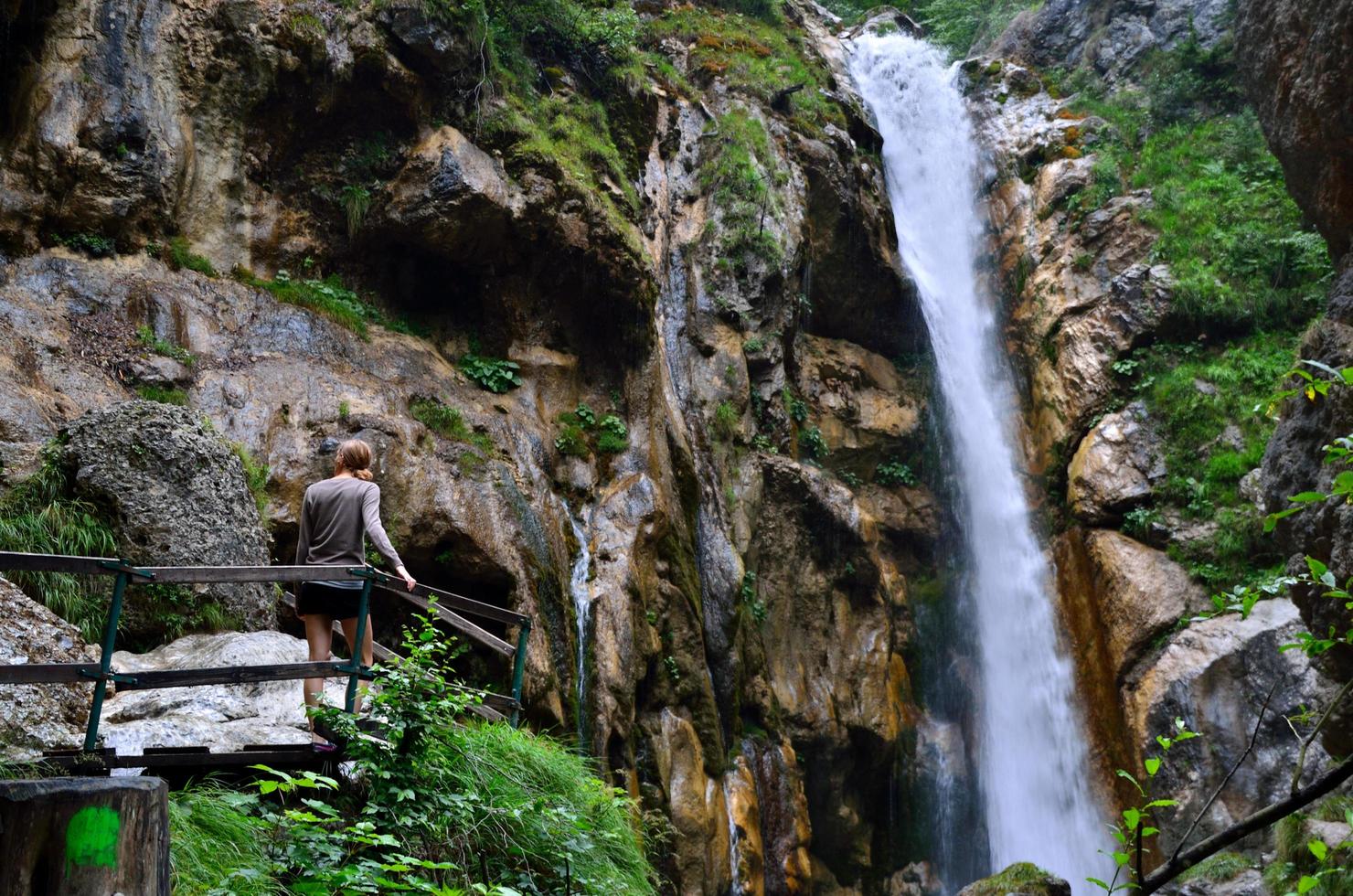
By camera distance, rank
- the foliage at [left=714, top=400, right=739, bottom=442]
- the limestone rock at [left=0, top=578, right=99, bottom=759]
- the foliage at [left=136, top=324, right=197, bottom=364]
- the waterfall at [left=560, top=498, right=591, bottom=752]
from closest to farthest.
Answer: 1. the limestone rock at [left=0, top=578, right=99, bottom=759]
2. the foliage at [left=136, top=324, right=197, bottom=364]
3. the waterfall at [left=560, top=498, right=591, bottom=752]
4. the foliage at [left=714, top=400, right=739, bottom=442]

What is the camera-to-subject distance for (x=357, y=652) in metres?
5.30

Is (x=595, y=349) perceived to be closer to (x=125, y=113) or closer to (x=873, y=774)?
(x=125, y=113)

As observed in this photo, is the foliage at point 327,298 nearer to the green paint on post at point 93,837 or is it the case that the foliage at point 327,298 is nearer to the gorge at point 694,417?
the gorge at point 694,417

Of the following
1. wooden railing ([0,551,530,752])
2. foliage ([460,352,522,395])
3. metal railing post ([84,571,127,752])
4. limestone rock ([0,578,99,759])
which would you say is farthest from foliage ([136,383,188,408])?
metal railing post ([84,571,127,752])

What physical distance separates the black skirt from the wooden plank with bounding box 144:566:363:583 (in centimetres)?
47

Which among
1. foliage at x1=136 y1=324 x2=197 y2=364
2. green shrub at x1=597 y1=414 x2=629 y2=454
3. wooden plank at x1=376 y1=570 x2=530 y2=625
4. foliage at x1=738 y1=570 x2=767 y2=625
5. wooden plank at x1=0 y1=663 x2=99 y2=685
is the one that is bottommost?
wooden plank at x1=0 y1=663 x2=99 y2=685

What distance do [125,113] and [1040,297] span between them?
15.7m

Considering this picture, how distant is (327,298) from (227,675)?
7.68 meters

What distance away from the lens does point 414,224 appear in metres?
12.0

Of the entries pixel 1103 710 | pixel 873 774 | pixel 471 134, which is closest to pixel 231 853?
pixel 471 134

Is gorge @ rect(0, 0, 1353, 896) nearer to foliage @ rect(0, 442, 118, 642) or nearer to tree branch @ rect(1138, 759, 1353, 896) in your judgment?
foliage @ rect(0, 442, 118, 642)

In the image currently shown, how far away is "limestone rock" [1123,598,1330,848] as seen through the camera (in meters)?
12.9

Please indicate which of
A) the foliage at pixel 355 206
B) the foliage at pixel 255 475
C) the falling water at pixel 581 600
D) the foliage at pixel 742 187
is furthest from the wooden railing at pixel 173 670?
the foliage at pixel 742 187

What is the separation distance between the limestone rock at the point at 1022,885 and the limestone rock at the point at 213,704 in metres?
7.16
